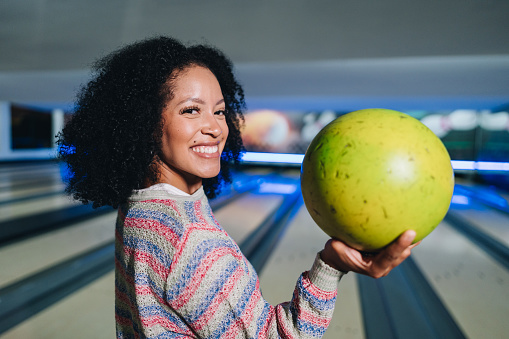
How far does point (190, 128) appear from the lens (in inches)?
29.2

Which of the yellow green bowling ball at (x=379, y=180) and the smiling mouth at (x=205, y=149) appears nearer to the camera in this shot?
the yellow green bowling ball at (x=379, y=180)

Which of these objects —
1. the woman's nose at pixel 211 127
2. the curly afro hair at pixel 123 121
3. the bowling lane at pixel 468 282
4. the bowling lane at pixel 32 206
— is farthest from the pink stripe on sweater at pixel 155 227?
the bowling lane at pixel 32 206

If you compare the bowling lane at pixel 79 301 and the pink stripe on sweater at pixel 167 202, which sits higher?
the pink stripe on sweater at pixel 167 202

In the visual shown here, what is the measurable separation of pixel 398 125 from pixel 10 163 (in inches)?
397

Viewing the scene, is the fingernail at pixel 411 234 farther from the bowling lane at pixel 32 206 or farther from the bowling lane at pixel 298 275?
the bowling lane at pixel 32 206

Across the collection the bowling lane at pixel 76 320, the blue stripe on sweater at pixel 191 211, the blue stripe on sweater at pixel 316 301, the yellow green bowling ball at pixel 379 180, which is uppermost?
the yellow green bowling ball at pixel 379 180

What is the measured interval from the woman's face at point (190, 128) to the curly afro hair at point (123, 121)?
21 millimetres

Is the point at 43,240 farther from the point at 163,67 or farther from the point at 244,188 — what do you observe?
the point at 244,188

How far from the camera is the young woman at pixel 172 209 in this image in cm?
59

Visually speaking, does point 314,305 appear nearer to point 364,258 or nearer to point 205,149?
point 364,258

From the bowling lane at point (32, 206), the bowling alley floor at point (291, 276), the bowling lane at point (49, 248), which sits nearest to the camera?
the bowling alley floor at point (291, 276)

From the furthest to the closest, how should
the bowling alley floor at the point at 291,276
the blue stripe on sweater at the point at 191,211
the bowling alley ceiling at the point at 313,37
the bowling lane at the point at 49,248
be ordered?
the bowling alley ceiling at the point at 313,37, the bowling lane at the point at 49,248, the bowling alley floor at the point at 291,276, the blue stripe on sweater at the point at 191,211

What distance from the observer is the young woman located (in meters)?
0.59

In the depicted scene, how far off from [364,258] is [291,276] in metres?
1.92
